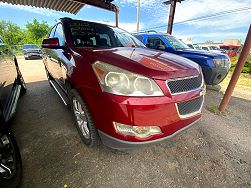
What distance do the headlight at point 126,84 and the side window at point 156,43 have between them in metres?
3.99

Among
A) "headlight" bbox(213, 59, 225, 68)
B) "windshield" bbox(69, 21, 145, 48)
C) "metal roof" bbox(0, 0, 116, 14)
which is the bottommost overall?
"headlight" bbox(213, 59, 225, 68)

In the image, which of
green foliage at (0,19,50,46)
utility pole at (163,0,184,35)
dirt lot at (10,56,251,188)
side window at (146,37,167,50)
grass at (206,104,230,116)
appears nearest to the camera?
dirt lot at (10,56,251,188)

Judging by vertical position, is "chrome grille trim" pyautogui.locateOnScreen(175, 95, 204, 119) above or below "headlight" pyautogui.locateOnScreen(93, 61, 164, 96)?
below

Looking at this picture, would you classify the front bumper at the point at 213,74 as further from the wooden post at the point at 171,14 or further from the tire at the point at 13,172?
the tire at the point at 13,172

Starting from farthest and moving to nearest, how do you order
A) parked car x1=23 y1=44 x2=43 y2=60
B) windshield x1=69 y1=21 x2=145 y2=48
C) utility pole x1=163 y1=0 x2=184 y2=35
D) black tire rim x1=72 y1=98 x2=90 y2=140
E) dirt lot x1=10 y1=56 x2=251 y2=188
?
parked car x1=23 y1=44 x2=43 y2=60 < utility pole x1=163 y1=0 x2=184 y2=35 < windshield x1=69 y1=21 x2=145 y2=48 < black tire rim x1=72 y1=98 x2=90 y2=140 < dirt lot x1=10 y1=56 x2=251 y2=188

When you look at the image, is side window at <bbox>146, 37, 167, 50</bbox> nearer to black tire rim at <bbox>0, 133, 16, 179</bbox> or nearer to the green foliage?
black tire rim at <bbox>0, 133, 16, 179</bbox>

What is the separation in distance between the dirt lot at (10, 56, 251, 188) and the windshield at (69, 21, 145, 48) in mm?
1453

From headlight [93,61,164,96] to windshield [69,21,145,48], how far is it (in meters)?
1.14

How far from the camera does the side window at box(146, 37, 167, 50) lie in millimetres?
5152

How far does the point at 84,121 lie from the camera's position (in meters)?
2.10

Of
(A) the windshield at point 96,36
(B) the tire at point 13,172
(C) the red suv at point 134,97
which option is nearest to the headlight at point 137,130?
(C) the red suv at point 134,97

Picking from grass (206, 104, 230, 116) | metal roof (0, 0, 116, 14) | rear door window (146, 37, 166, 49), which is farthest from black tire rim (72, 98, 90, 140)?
metal roof (0, 0, 116, 14)

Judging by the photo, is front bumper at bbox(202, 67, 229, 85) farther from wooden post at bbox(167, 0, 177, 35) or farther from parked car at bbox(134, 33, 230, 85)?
wooden post at bbox(167, 0, 177, 35)

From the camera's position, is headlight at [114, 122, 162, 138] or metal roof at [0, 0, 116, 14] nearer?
headlight at [114, 122, 162, 138]
